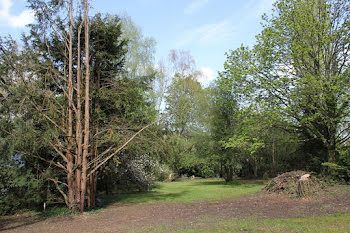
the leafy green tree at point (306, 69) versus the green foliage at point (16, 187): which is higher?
the leafy green tree at point (306, 69)

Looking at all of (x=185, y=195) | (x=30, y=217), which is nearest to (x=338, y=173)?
(x=185, y=195)

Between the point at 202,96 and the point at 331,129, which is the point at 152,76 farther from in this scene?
the point at 202,96

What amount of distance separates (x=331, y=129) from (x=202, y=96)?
1401 cm

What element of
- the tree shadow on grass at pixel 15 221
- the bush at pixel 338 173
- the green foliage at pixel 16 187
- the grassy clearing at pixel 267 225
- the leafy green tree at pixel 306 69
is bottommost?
the grassy clearing at pixel 267 225

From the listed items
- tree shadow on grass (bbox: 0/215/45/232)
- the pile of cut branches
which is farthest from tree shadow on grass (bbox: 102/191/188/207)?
the pile of cut branches

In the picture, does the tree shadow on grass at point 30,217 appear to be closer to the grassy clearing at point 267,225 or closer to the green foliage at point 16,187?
the green foliage at point 16,187

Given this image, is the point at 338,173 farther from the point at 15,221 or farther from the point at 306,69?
the point at 15,221

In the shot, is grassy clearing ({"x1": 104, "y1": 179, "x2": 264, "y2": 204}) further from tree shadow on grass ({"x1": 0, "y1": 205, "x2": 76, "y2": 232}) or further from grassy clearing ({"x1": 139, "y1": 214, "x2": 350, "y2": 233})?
grassy clearing ({"x1": 139, "y1": 214, "x2": 350, "y2": 233})

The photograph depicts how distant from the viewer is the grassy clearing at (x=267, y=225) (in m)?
6.30

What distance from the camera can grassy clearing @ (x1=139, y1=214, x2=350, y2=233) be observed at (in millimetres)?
6297

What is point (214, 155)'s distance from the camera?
78.6 ft

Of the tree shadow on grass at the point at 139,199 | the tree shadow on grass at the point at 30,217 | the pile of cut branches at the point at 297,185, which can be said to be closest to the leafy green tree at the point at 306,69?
the pile of cut branches at the point at 297,185

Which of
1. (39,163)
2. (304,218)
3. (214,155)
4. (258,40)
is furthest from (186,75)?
(304,218)

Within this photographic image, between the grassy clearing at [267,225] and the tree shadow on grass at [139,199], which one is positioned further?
the tree shadow on grass at [139,199]
